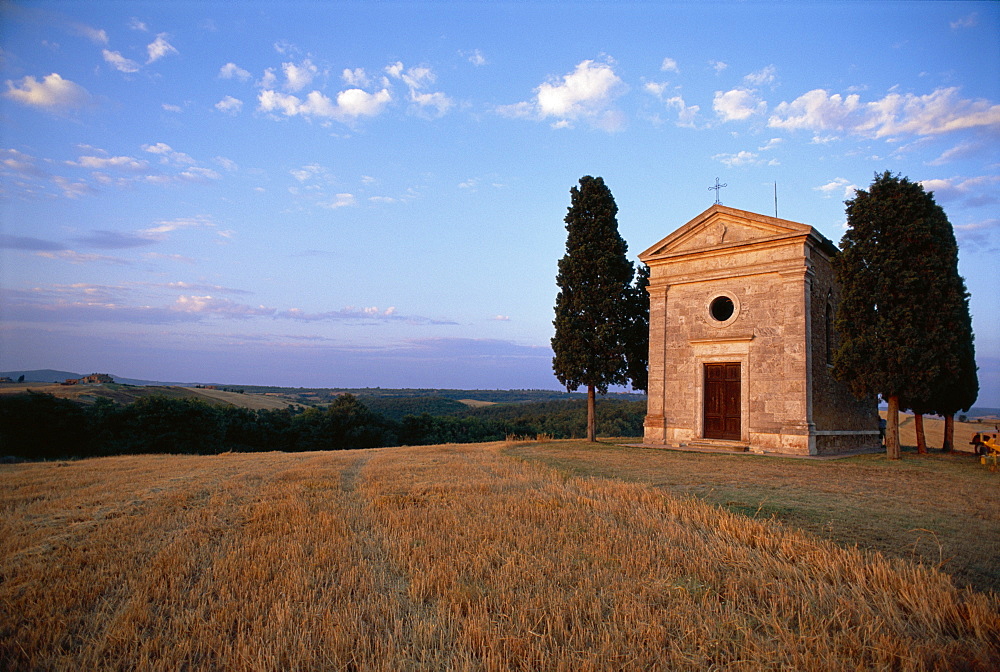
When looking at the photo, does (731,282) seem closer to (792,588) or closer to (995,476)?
(995,476)

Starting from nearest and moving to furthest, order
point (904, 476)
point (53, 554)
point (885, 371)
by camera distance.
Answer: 1. point (53, 554)
2. point (904, 476)
3. point (885, 371)

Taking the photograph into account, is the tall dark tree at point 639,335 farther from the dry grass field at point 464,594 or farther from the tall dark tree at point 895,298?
the dry grass field at point 464,594

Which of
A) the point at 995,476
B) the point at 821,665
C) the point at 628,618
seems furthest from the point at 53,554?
the point at 995,476

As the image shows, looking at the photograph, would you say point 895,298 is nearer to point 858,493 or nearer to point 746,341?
point 746,341

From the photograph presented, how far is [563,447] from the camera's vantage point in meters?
19.1

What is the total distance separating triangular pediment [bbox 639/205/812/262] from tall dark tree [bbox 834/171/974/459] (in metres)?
1.88

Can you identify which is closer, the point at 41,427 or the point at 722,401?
the point at 722,401

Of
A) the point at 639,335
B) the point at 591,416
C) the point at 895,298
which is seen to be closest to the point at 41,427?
the point at 591,416

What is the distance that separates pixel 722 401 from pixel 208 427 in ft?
105

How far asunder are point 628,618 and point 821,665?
3.96 ft

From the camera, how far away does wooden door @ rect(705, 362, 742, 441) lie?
59.2 ft

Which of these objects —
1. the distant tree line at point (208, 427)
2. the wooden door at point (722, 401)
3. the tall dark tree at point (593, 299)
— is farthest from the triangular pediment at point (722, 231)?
the distant tree line at point (208, 427)

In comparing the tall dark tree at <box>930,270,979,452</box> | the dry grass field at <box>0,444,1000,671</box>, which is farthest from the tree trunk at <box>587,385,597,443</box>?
the dry grass field at <box>0,444,1000,671</box>

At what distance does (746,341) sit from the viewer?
58.3 ft
